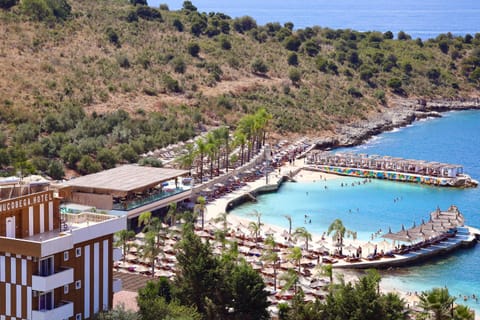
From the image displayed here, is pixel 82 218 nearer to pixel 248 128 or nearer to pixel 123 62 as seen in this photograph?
pixel 248 128

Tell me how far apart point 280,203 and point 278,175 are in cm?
822

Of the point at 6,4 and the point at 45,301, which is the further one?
the point at 6,4

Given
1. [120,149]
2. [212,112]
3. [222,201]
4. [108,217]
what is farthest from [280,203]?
[108,217]

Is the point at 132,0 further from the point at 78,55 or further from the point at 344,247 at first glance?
the point at 344,247

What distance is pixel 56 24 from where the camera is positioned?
97500 millimetres

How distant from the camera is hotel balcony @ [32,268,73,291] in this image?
96.2 feet

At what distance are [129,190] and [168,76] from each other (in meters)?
41.8

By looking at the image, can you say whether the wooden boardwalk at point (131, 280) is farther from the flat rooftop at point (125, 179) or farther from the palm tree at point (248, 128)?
the palm tree at point (248, 128)

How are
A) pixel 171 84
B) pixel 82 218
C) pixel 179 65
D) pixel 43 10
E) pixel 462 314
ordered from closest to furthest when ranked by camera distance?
pixel 82 218
pixel 462 314
pixel 171 84
pixel 179 65
pixel 43 10

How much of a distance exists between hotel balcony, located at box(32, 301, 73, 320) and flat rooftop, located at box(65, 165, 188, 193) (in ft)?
67.5

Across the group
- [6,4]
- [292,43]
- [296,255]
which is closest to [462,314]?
[296,255]

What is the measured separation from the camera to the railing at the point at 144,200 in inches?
2084

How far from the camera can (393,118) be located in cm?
10600

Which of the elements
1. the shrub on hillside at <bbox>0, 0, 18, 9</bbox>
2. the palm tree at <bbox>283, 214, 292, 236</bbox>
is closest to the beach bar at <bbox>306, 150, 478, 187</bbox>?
the palm tree at <bbox>283, 214, 292, 236</bbox>
